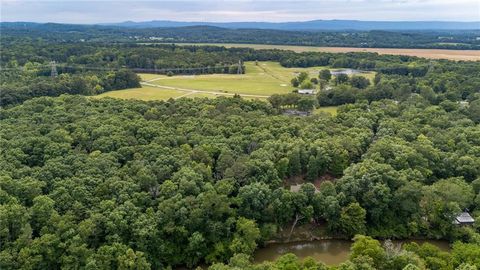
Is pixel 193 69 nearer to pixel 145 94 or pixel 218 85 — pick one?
pixel 218 85

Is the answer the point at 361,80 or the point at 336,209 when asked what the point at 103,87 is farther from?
the point at 336,209

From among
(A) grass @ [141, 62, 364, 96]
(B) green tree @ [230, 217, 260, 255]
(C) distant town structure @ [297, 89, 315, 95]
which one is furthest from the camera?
(A) grass @ [141, 62, 364, 96]

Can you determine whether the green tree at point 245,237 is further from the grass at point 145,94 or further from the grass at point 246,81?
the grass at point 246,81

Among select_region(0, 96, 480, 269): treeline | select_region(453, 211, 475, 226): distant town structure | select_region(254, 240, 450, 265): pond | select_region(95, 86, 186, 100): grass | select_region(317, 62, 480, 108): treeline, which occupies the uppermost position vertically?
select_region(317, 62, 480, 108): treeline

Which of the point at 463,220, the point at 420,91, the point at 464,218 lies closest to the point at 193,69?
the point at 420,91

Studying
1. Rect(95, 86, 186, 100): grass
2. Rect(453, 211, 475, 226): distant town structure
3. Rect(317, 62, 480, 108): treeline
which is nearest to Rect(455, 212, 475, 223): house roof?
Rect(453, 211, 475, 226): distant town structure

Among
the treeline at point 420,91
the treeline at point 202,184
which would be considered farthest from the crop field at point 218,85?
the treeline at point 202,184

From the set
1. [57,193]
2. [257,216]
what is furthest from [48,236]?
[257,216]

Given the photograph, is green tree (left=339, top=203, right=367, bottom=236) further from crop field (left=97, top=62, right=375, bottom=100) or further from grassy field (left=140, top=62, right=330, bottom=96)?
grassy field (left=140, top=62, right=330, bottom=96)

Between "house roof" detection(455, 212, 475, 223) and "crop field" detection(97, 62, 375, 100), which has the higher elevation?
"crop field" detection(97, 62, 375, 100)
